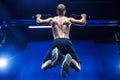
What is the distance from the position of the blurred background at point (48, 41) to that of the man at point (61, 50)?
183 cm

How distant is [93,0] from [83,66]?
193 cm

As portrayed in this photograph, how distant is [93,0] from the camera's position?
267 inches

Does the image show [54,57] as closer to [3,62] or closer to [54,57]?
[54,57]

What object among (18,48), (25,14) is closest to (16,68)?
(18,48)

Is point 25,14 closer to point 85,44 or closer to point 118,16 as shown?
point 85,44

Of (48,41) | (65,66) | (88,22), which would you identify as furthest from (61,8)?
(48,41)

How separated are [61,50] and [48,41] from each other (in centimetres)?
423

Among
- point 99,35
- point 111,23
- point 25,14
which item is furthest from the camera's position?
point 99,35

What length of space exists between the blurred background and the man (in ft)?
6.02

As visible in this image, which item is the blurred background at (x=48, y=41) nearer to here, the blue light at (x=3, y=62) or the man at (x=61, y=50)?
the blue light at (x=3, y=62)

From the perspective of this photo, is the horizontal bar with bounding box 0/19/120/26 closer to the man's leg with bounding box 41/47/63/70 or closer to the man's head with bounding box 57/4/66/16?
the man's head with bounding box 57/4/66/16

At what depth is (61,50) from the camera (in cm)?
426

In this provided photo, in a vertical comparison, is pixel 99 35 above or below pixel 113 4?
below

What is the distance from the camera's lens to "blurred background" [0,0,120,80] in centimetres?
668
